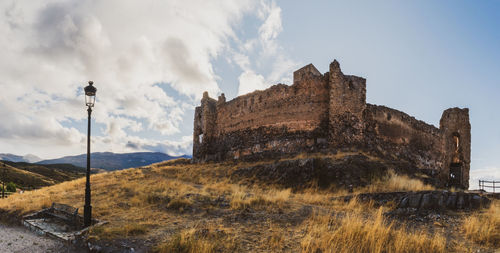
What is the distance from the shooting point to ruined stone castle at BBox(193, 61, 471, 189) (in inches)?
735

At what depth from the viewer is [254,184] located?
15867mm

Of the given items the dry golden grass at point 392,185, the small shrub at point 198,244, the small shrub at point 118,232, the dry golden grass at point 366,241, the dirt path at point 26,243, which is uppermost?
the dry golden grass at point 392,185

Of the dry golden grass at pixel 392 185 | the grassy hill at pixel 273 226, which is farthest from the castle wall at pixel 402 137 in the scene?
the grassy hill at pixel 273 226

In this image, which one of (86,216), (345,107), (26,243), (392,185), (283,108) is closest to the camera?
(26,243)

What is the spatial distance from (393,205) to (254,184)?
8129 mm

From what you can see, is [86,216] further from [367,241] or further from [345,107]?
[345,107]

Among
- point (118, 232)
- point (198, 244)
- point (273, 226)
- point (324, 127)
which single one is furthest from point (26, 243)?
point (324, 127)

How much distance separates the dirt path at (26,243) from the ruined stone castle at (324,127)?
15.3 metres

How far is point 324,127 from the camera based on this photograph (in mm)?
19312

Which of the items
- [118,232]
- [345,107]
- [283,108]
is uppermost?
[283,108]

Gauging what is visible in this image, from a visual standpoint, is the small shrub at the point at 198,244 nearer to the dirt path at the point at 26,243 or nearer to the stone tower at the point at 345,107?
the dirt path at the point at 26,243

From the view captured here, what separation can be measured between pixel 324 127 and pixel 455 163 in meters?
19.2

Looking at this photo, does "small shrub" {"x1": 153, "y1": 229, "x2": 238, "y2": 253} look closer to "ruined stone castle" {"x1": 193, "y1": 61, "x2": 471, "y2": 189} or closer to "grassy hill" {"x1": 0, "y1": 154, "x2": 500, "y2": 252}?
"grassy hill" {"x1": 0, "y1": 154, "x2": 500, "y2": 252}

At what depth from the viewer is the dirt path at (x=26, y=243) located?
680 cm
